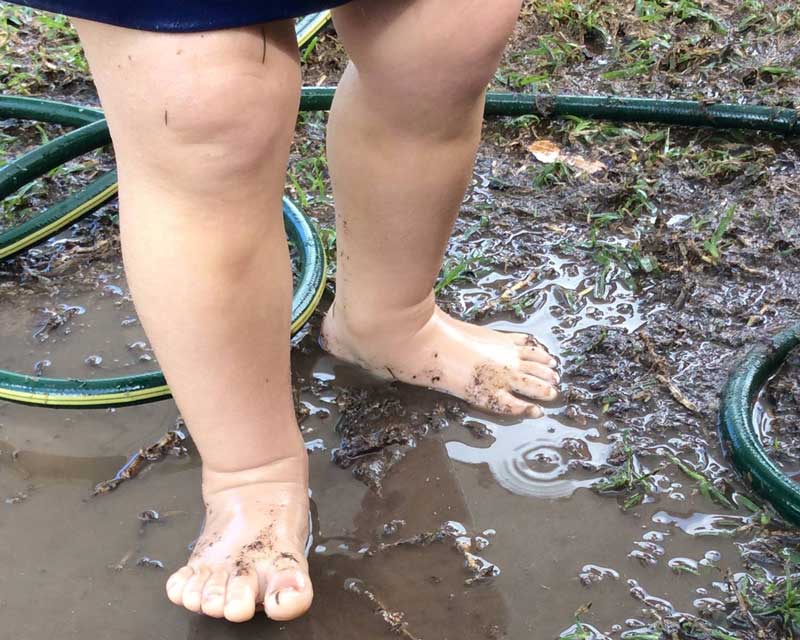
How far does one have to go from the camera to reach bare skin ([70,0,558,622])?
1.03 m

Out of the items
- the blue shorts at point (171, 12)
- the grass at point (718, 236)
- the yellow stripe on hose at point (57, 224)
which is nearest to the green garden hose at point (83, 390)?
the yellow stripe on hose at point (57, 224)

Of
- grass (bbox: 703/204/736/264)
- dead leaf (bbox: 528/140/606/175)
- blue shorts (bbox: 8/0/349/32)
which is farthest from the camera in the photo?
dead leaf (bbox: 528/140/606/175)

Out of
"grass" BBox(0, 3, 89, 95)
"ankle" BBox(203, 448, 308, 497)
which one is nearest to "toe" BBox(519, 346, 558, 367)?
"ankle" BBox(203, 448, 308, 497)

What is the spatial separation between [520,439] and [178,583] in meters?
0.63

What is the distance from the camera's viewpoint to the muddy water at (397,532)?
1319 millimetres

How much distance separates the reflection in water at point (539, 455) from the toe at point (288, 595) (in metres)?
0.40

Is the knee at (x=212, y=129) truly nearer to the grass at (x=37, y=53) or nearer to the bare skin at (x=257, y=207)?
the bare skin at (x=257, y=207)

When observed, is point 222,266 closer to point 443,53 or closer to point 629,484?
point 443,53

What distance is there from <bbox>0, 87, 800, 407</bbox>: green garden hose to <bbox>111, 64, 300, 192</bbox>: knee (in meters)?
0.58

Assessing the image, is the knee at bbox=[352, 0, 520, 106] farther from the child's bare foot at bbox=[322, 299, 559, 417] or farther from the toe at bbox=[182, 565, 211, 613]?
the toe at bbox=[182, 565, 211, 613]

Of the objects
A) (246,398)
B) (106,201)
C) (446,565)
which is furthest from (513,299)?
(106,201)

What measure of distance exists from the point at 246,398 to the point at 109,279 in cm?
86

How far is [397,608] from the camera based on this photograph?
1.33m

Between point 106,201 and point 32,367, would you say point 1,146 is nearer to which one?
point 106,201
